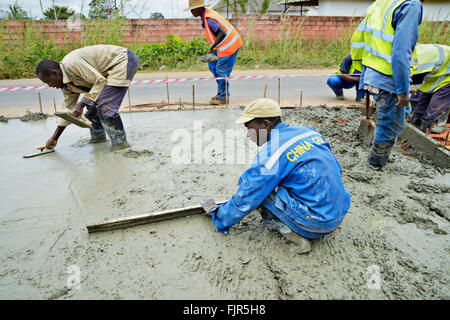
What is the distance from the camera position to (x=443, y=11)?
18.8m

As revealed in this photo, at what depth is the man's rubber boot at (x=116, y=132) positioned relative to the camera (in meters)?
4.08

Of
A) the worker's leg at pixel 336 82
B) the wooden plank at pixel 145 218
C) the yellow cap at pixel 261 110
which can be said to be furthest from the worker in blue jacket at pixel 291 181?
the worker's leg at pixel 336 82

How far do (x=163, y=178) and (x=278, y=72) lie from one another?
29.1 feet

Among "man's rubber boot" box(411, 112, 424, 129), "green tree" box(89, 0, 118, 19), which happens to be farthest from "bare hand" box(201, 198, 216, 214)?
"green tree" box(89, 0, 118, 19)

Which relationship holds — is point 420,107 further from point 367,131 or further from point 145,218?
point 145,218

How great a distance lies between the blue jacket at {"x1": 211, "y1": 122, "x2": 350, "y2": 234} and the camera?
2.01 metres

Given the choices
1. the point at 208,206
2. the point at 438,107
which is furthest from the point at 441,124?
the point at 208,206

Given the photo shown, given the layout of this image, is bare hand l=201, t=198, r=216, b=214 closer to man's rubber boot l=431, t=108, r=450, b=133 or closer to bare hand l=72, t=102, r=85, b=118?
bare hand l=72, t=102, r=85, b=118

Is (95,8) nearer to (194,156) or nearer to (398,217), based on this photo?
(194,156)

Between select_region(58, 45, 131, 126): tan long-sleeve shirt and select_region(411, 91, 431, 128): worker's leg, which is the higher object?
select_region(58, 45, 131, 126): tan long-sleeve shirt

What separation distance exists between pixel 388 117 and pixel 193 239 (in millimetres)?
2425

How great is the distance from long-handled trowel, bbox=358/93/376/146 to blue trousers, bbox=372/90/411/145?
729mm

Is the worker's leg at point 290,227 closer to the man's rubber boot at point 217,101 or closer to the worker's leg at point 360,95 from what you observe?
the man's rubber boot at point 217,101
